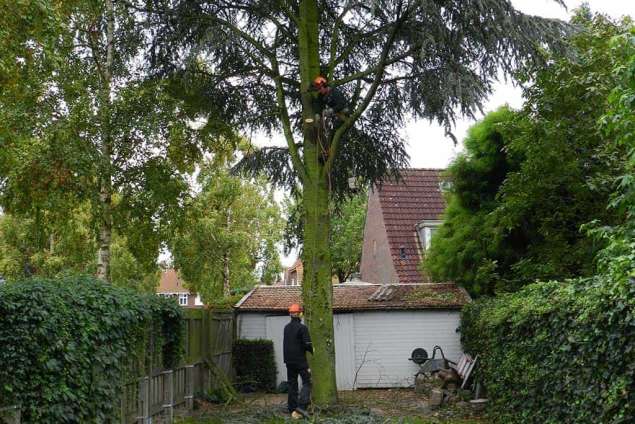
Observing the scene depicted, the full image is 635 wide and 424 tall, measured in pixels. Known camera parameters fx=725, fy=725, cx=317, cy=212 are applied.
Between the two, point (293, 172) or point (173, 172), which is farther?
point (293, 172)

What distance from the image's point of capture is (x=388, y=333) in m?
21.1

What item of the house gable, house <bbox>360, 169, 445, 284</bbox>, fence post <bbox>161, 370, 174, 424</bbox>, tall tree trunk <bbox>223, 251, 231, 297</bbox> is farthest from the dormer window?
fence post <bbox>161, 370, 174, 424</bbox>

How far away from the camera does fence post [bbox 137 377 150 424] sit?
1108 centimetres

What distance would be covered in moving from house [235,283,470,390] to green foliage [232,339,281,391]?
53 centimetres

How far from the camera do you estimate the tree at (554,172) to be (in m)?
15.2

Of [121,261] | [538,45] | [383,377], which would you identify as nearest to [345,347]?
[383,377]

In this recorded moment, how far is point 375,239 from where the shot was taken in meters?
31.1

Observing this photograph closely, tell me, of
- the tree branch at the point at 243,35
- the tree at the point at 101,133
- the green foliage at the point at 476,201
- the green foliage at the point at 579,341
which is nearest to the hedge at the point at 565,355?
the green foliage at the point at 579,341

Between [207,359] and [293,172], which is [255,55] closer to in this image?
[293,172]

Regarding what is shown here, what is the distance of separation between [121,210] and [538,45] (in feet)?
33.4

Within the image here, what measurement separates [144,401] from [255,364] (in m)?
9.18

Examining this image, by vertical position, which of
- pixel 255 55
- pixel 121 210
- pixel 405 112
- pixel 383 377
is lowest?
pixel 383 377

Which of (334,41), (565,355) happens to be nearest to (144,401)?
(565,355)

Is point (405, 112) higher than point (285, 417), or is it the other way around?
point (405, 112)
